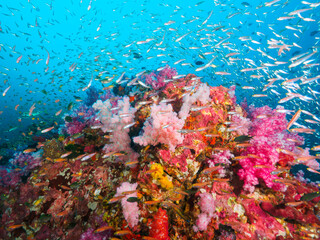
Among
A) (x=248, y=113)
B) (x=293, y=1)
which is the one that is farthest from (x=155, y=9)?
(x=248, y=113)

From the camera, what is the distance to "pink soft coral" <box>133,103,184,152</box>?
374 cm

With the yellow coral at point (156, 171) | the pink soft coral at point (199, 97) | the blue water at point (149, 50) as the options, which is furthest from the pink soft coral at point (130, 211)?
the blue water at point (149, 50)

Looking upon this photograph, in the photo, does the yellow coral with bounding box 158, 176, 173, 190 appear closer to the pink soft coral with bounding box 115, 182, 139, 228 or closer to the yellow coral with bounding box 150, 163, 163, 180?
the yellow coral with bounding box 150, 163, 163, 180

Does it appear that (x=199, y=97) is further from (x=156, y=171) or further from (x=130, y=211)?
(x=130, y=211)

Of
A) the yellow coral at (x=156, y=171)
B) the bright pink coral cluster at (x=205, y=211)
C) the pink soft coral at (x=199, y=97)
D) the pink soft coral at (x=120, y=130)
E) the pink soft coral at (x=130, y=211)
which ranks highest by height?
the pink soft coral at (x=199, y=97)

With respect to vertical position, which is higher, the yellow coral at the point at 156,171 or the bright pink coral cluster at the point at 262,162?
the yellow coral at the point at 156,171

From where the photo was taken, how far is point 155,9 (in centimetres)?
7019

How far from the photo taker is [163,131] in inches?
148

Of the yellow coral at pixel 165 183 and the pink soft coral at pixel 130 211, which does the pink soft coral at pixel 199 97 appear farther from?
the pink soft coral at pixel 130 211

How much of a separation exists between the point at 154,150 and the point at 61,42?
441 ft

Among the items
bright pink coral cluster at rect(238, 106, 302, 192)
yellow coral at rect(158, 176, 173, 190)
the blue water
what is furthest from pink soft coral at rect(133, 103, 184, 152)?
the blue water

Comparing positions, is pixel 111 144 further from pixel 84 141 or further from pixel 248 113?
pixel 248 113

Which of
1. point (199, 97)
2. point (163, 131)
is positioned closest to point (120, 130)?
point (163, 131)

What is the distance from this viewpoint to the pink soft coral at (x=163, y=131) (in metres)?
3.74
